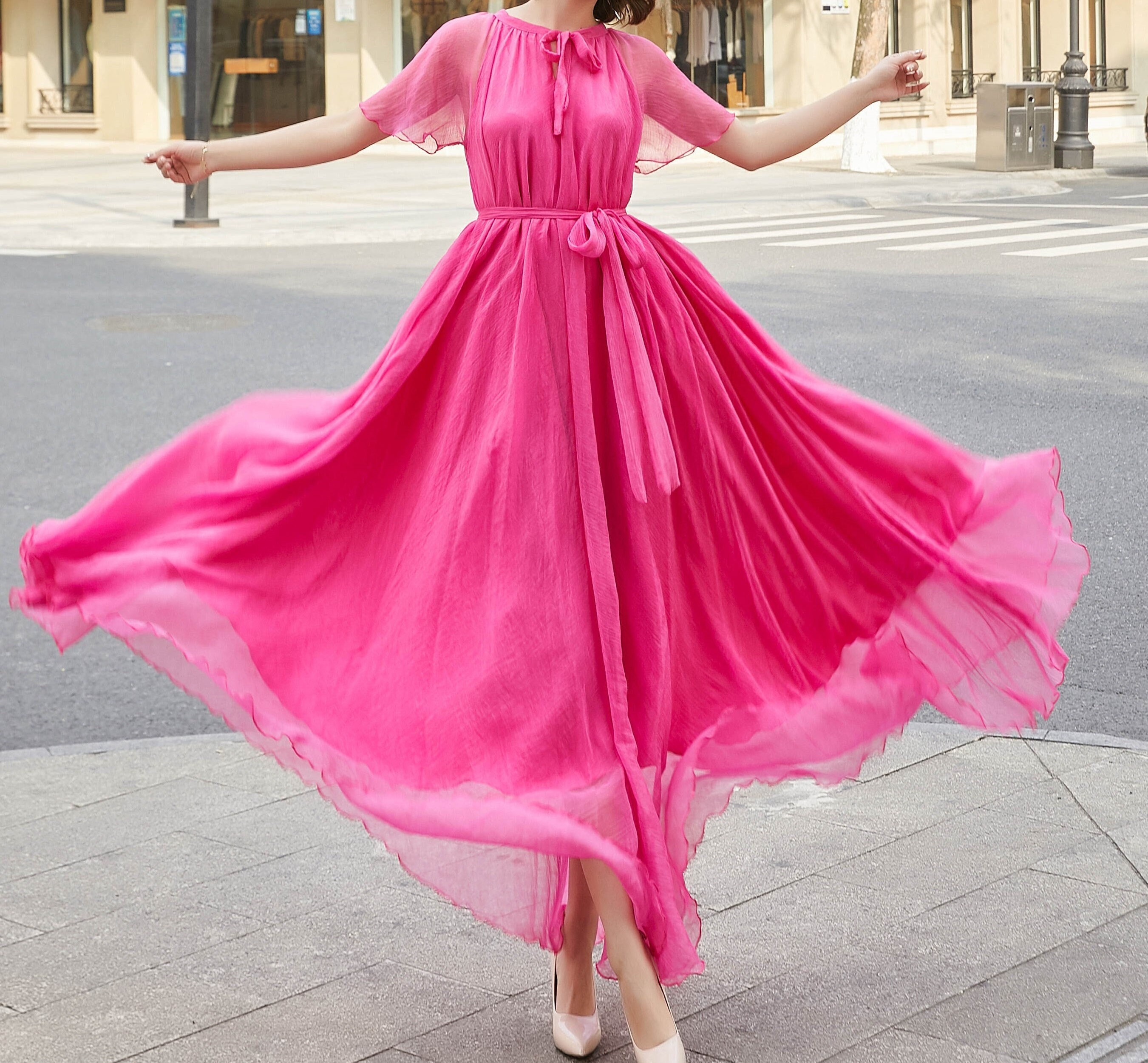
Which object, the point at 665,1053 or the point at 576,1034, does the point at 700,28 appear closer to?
the point at 576,1034

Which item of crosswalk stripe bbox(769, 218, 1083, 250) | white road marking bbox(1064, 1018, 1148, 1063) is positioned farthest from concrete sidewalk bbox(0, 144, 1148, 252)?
white road marking bbox(1064, 1018, 1148, 1063)

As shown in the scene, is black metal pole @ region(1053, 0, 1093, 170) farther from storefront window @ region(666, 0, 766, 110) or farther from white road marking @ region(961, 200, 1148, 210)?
storefront window @ region(666, 0, 766, 110)

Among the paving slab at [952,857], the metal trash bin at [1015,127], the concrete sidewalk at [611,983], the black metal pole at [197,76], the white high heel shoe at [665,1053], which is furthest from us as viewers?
the metal trash bin at [1015,127]

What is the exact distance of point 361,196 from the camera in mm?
23344

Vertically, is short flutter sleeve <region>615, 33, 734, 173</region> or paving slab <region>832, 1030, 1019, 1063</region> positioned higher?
short flutter sleeve <region>615, 33, 734, 173</region>

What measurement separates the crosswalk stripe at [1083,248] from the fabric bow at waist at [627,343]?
13236 millimetres

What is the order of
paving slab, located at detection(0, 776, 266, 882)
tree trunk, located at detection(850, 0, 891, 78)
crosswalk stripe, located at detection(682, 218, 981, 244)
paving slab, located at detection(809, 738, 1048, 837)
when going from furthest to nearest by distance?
tree trunk, located at detection(850, 0, 891, 78) → crosswalk stripe, located at detection(682, 218, 981, 244) → paving slab, located at detection(809, 738, 1048, 837) → paving slab, located at detection(0, 776, 266, 882)

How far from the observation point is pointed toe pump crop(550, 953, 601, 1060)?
119 inches

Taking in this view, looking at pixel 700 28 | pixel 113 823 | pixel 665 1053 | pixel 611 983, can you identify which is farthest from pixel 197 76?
pixel 700 28

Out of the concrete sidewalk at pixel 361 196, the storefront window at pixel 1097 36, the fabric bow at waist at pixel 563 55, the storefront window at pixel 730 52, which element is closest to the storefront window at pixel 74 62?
the concrete sidewalk at pixel 361 196

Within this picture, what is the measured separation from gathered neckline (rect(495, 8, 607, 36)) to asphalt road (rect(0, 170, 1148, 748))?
2.63 m

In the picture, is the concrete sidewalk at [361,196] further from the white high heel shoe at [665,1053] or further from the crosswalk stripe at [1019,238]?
the white high heel shoe at [665,1053]

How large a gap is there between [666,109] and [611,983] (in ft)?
5.37

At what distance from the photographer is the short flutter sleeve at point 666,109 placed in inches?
126
